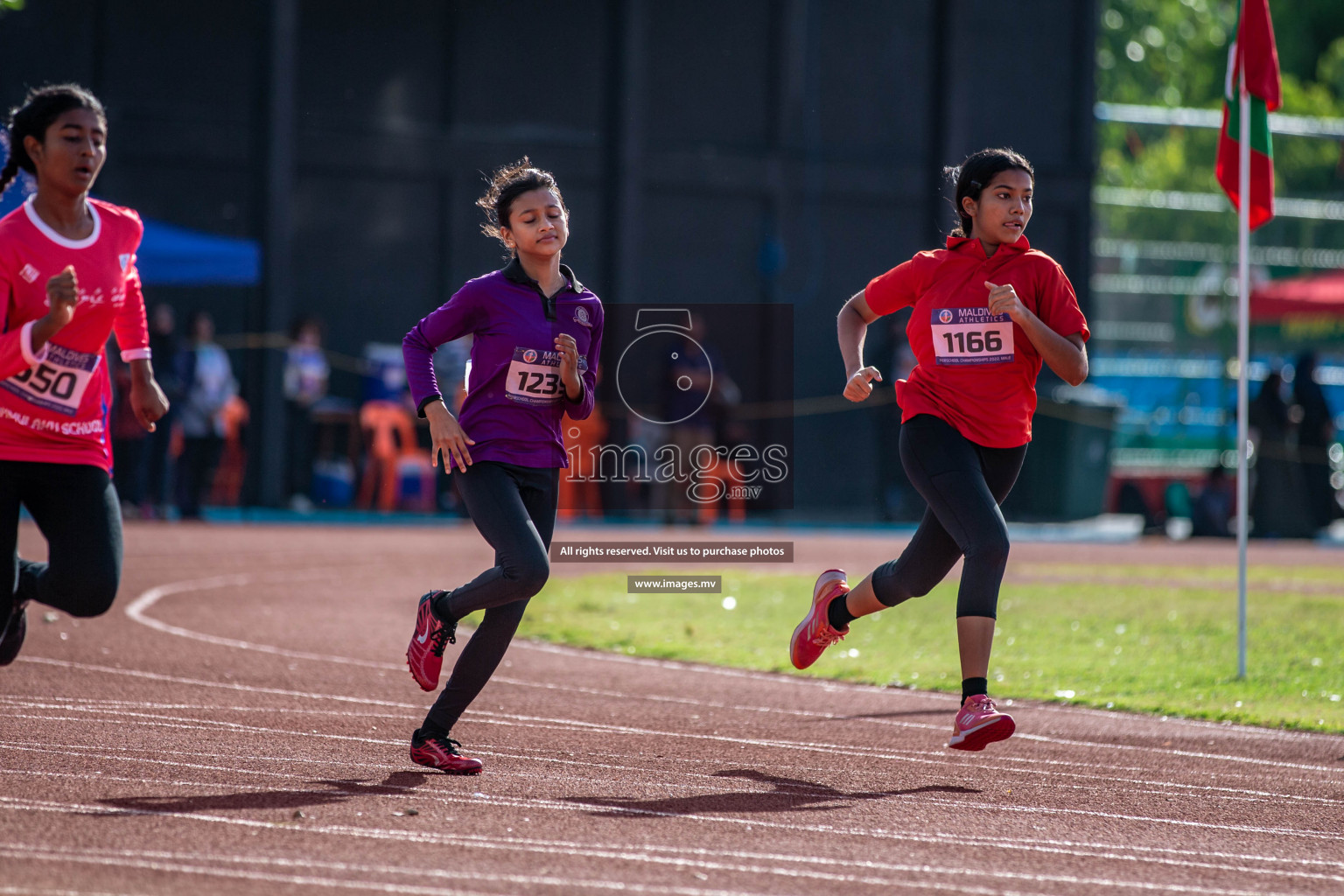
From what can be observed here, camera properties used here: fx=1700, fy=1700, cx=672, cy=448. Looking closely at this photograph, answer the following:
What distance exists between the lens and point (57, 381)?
572 centimetres

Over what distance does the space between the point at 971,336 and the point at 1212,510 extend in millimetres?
15309

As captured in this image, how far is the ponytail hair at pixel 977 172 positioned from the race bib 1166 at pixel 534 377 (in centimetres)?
163

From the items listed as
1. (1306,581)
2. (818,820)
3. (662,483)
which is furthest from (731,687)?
(662,483)

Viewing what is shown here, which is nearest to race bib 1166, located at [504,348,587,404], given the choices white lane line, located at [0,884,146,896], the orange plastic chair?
white lane line, located at [0,884,146,896]

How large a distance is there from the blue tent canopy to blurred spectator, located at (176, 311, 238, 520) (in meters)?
0.52

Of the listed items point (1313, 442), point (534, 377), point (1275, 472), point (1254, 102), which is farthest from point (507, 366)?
point (1313, 442)

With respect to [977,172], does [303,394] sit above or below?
below

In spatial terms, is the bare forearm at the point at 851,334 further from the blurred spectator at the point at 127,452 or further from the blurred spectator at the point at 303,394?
the blurred spectator at the point at 303,394

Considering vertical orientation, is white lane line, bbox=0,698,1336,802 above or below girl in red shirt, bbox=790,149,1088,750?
below

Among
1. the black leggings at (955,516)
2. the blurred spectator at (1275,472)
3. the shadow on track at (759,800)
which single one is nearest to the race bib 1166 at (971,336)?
the black leggings at (955,516)

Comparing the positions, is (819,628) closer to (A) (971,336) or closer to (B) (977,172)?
(A) (971,336)

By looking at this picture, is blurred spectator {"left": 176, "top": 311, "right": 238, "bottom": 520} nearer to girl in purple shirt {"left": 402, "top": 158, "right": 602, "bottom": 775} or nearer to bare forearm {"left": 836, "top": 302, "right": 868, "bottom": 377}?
bare forearm {"left": 836, "top": 302, "right": 868, "bottom": 377}

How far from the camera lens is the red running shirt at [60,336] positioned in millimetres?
5590

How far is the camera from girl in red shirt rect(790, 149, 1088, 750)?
608 centimetres
